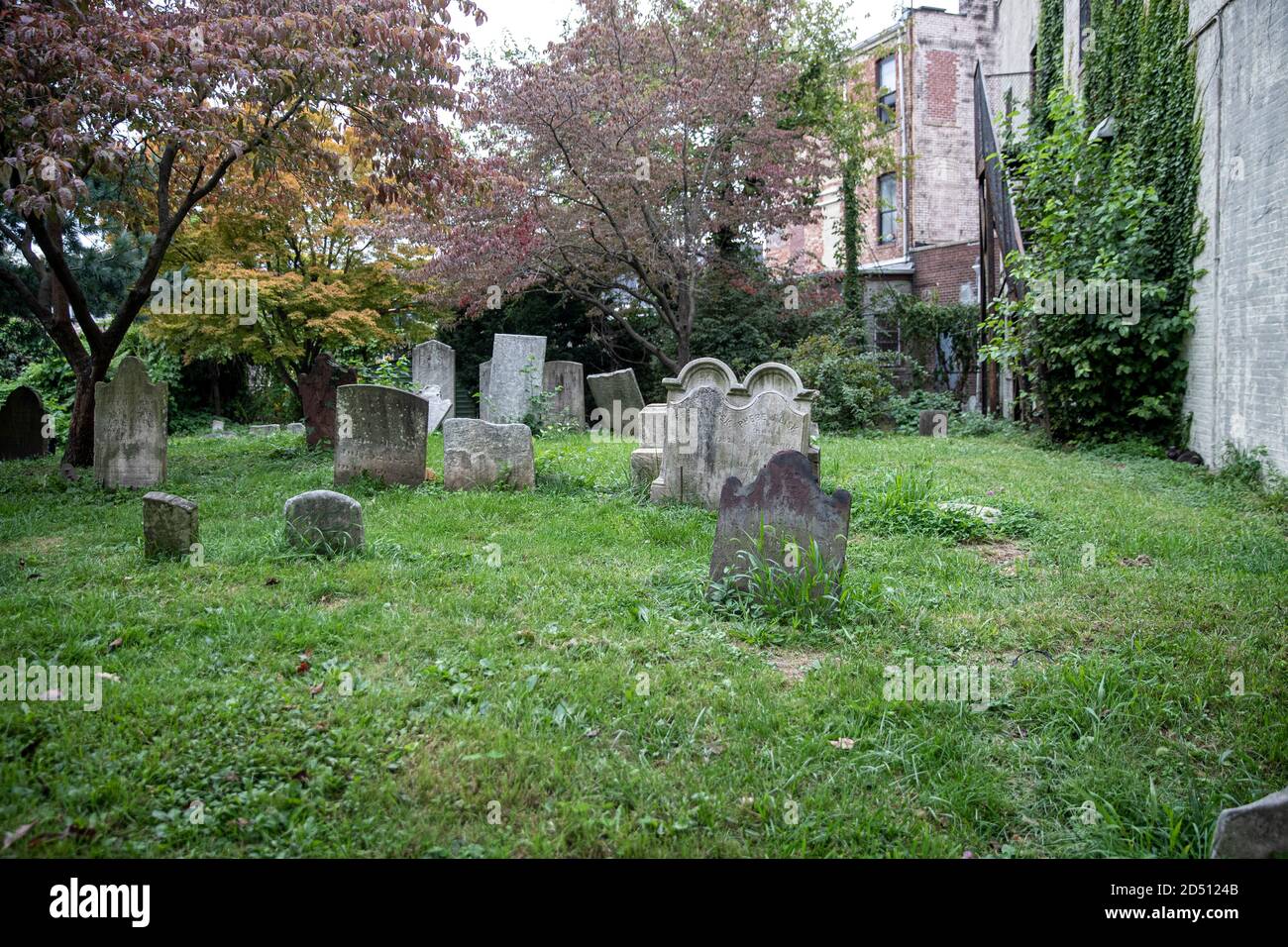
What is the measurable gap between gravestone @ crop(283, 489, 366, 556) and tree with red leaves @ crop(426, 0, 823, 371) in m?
8.69

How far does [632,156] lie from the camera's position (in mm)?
14547

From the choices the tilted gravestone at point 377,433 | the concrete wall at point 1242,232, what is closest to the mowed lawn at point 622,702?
the tilted gravestone at point 377,433

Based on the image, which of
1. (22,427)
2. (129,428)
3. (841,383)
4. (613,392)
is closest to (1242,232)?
(841,383)

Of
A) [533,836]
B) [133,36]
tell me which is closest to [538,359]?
[133,36]

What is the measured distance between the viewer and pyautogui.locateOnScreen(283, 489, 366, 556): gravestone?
5957 millimetres

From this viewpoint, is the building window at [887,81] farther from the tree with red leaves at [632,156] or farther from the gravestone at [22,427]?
the gravestone at [22,427]

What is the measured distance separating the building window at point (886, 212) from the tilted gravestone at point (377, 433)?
22514mm

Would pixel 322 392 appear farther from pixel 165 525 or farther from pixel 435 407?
pixel 165 525

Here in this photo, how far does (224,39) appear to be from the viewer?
352 inches

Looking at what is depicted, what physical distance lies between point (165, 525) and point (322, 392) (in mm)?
6301

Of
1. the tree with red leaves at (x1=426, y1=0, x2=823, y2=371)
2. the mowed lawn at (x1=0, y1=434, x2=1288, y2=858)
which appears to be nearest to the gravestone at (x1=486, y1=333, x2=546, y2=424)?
the tree with red leaves at (x1=426, y1=0, x2=823, y2=371)

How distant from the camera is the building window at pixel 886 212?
27703 mm

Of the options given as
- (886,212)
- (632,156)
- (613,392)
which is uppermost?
(886,212)
